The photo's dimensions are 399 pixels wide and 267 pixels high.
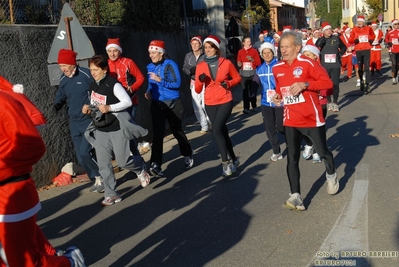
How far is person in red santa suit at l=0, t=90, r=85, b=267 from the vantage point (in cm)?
353

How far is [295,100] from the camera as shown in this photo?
21.3 feet

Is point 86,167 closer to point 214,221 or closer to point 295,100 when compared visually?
point 214,221

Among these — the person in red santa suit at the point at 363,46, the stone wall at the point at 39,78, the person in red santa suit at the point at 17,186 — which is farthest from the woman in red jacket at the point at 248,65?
the person in red santa suit at the point at 17,186

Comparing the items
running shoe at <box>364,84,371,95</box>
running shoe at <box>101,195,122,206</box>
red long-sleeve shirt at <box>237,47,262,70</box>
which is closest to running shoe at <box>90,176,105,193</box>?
running shoe at <box>101,195,122,206</box>

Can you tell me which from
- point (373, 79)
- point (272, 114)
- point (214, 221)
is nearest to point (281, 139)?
point (272, 114)

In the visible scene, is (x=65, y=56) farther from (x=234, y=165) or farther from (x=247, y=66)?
(x=247, y=66)

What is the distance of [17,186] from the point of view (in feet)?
11.8

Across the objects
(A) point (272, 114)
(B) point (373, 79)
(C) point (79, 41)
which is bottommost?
(B) point (373, 79)

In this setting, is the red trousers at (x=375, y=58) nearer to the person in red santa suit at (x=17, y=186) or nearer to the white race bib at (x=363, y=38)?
the white race bib at (x=363, y=38)

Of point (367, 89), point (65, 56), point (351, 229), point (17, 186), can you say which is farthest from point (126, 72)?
point (367, 89)

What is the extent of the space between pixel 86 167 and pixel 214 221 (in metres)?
2.53

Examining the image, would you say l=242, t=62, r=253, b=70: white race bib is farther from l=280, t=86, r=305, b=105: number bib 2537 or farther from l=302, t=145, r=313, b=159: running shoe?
l=280, t=86, r=305, b=105: number bib 2537

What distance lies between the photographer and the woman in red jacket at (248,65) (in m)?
14.7

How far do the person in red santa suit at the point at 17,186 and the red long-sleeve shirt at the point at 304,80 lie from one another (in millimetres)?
3432
